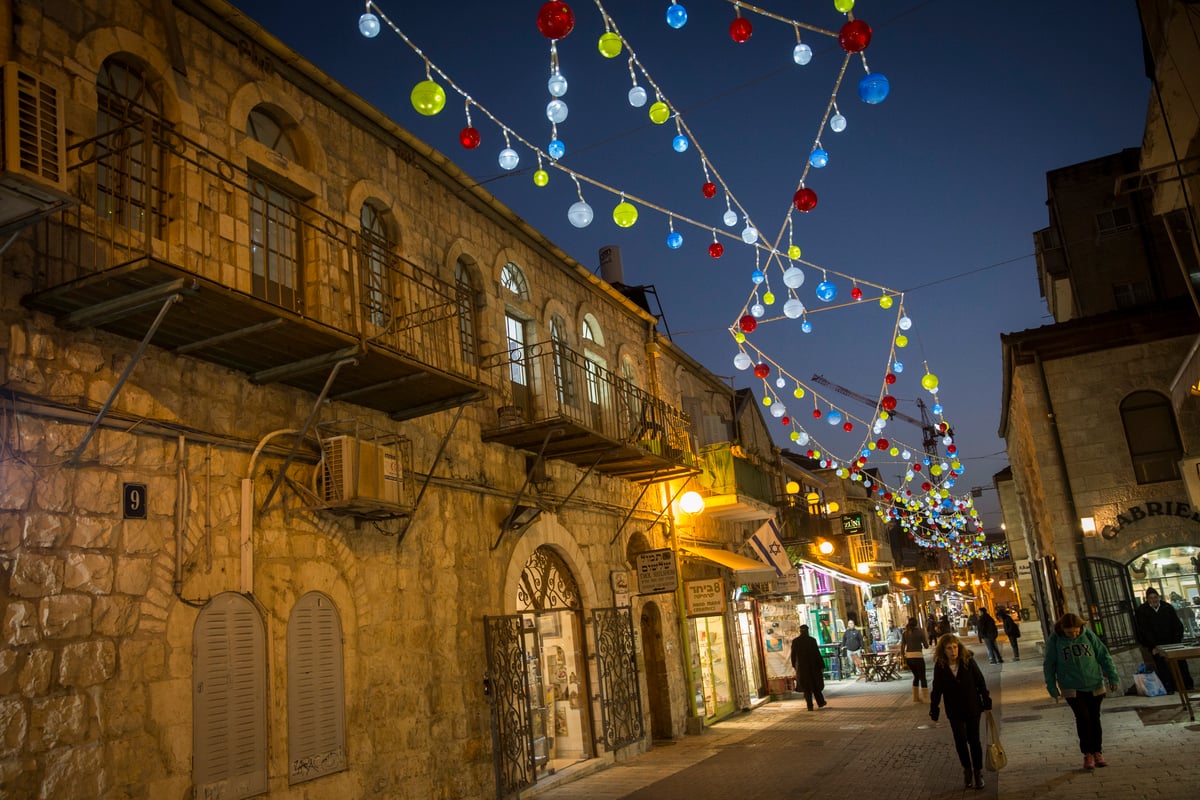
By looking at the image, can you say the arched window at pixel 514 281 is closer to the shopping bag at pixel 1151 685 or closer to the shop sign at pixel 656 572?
the shop sign at pixel 656 572

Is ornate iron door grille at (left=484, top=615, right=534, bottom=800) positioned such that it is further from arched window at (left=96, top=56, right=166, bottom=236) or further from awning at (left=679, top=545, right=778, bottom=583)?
awning at (left=679, top=545, right=778, bottom=583)

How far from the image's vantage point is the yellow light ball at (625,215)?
9.16 meters

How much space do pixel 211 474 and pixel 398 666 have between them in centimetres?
Answer: 285

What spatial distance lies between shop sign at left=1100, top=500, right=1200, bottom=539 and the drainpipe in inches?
17.1

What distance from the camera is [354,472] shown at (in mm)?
7691

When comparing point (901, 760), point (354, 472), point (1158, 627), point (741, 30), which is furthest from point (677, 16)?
point (1158, 627)

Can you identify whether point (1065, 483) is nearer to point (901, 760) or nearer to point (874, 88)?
point (901, 760)

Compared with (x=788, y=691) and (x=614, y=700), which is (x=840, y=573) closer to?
(x=788, y=691)

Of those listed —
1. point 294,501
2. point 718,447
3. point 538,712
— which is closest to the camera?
point 294,501

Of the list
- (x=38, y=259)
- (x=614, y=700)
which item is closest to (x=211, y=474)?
(x=38, y=259)

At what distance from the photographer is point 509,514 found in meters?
10.9

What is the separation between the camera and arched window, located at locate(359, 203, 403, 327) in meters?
9.24

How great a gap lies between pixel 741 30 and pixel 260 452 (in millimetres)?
5362

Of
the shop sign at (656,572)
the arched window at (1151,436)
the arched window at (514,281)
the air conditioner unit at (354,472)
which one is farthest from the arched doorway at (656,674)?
the arched window at (1151,436)
